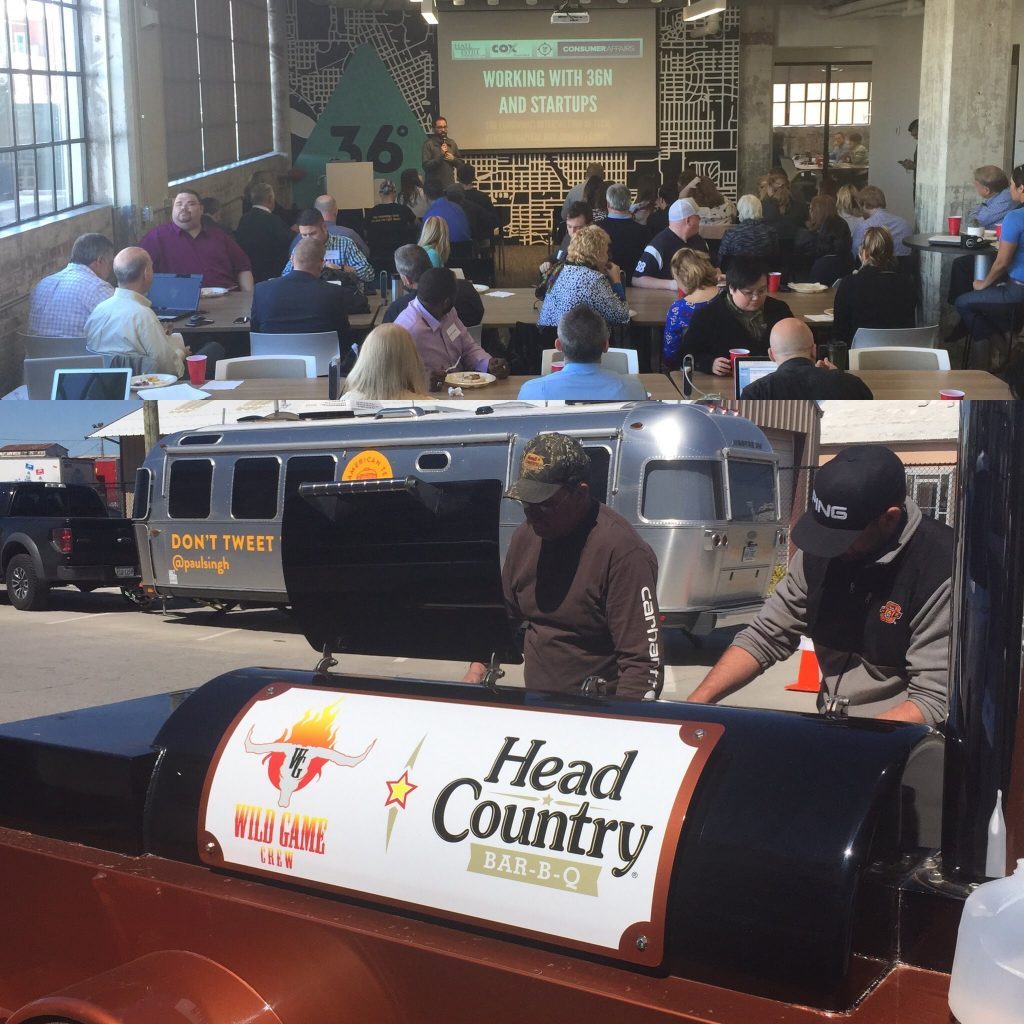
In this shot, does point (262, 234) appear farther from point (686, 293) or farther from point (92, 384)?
point (686, 293)

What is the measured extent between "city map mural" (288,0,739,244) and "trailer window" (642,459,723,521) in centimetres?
72

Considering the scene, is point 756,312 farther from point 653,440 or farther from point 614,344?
point 653,440

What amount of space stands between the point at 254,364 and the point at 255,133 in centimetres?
38

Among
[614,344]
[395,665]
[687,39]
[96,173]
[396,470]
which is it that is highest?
[687,39]

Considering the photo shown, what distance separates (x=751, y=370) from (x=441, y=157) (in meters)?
0.62

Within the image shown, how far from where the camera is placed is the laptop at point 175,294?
1941 mm

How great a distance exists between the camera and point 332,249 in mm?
2164

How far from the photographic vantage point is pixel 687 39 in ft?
8.25

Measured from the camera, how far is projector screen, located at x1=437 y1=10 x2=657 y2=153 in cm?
173

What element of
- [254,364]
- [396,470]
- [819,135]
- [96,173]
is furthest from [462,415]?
[819,135]

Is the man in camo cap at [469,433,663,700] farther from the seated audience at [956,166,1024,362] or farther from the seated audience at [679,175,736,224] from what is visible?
the seated audience at [679,175,736,224]

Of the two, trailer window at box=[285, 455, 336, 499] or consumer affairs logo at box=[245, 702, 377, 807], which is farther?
trailer window at box=[285, 455, 336, 499]

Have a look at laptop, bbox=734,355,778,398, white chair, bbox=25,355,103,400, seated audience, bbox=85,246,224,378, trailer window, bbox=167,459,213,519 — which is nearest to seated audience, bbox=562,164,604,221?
laptop, bbox=734,355,778,398

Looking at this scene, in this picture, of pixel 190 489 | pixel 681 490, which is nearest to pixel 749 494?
pixel 681 490
